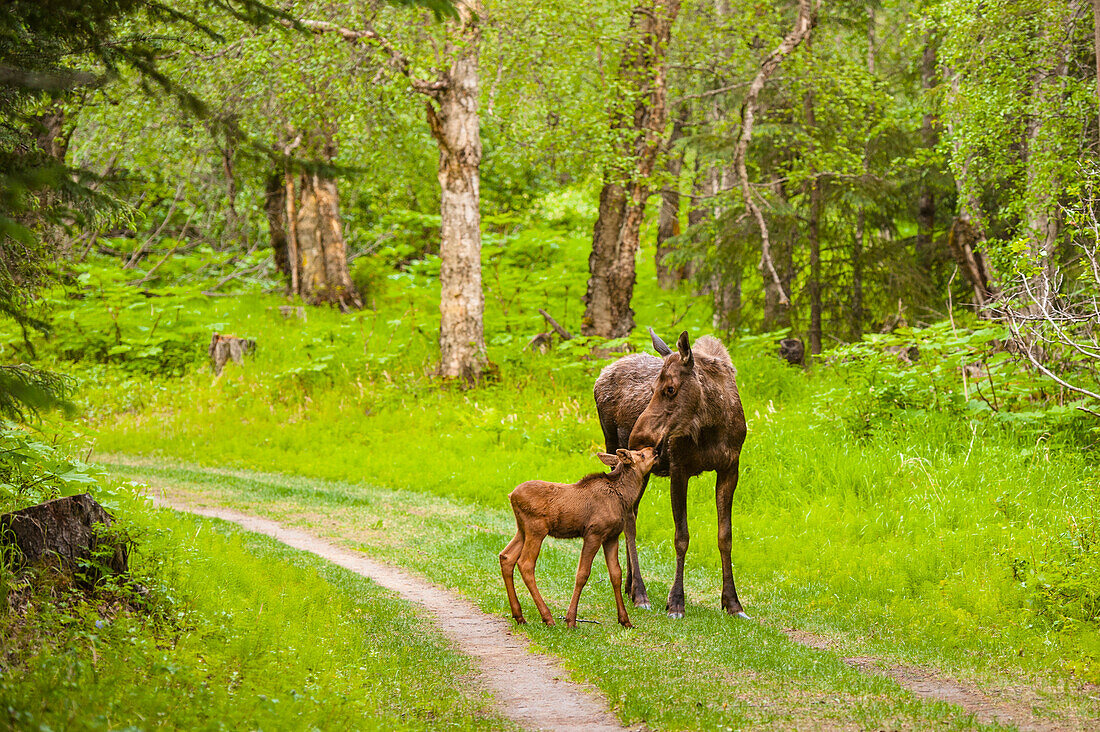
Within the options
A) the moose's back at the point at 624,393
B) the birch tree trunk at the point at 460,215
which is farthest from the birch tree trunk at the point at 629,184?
the moose's back at the point at 624,393

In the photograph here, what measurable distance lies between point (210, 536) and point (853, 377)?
9.99 meters

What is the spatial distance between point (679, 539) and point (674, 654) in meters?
1.82

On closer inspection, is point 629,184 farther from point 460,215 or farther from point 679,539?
point 679,539

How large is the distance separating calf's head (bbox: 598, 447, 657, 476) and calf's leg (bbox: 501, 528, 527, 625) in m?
1.00

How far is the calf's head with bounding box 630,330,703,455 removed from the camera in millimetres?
8211

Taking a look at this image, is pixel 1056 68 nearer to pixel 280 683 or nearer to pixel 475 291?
pixel 475 291

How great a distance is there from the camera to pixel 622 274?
832 inches

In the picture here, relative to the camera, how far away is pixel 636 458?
8.05 m

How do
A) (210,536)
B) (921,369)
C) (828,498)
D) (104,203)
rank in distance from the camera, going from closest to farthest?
(104,203) → (210,536) → (828,498) → (921,369)

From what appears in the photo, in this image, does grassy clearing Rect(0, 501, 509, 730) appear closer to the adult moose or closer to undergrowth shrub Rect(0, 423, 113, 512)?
undergrowth shrub Rect(0, 423, 113, 512)

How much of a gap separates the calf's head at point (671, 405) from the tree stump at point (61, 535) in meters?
4.24

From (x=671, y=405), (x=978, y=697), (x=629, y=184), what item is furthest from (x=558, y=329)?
(x=978, y=697)

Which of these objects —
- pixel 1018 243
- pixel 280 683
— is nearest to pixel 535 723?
pixel 280 683

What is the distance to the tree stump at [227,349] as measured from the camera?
24.4m
